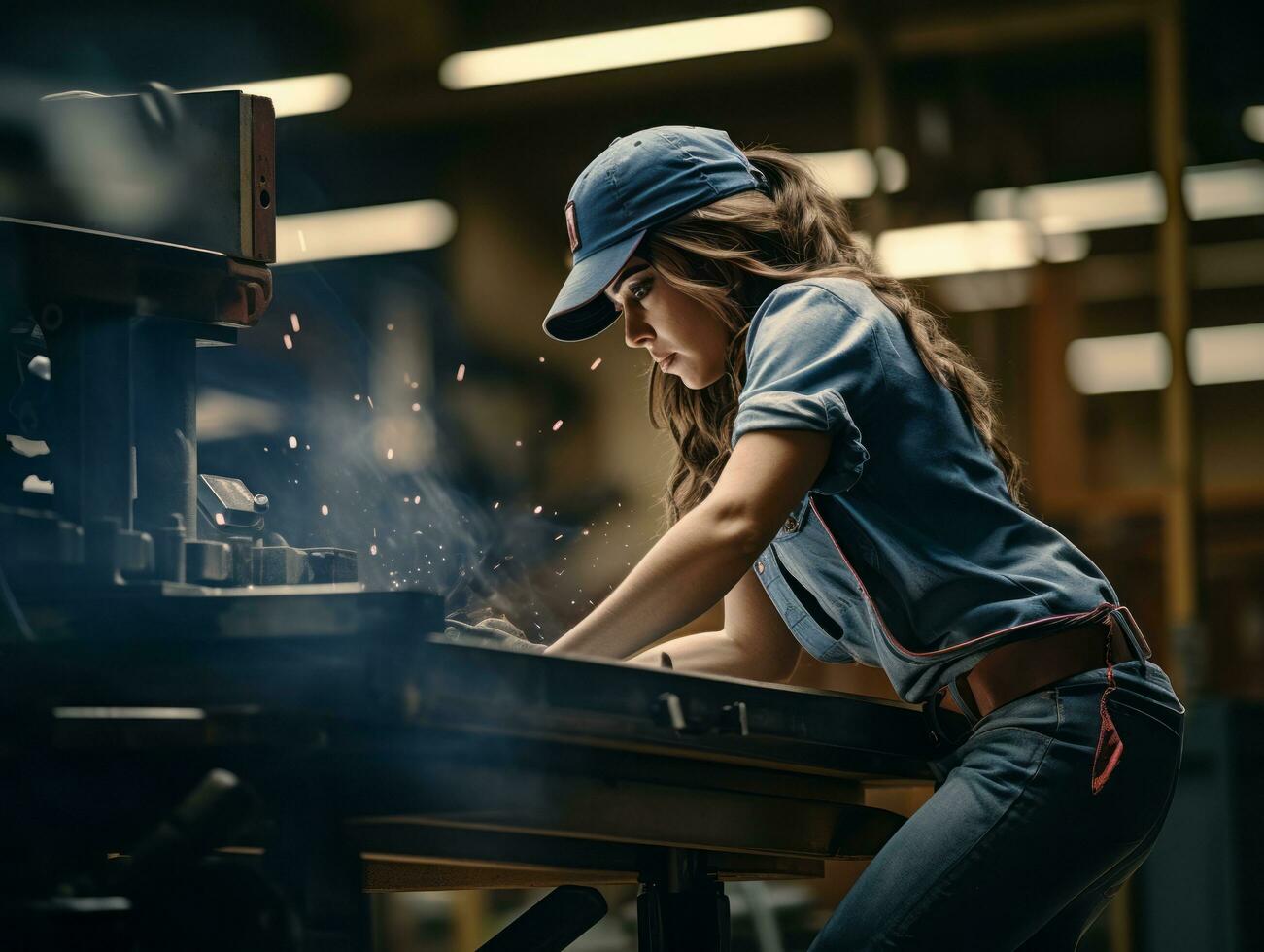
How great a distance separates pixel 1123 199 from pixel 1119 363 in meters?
0.47

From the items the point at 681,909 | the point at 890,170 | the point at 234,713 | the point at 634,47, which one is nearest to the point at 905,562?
the point at 681,909

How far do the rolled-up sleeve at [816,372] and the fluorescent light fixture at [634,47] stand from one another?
3.50m

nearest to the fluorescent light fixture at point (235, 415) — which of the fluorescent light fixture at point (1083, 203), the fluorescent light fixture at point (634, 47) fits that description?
the fluorescent light fixture at point (634, 47)

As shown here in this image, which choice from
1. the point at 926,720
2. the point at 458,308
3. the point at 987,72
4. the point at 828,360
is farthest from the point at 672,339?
the point at 458,308

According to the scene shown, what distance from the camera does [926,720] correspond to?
1441mm

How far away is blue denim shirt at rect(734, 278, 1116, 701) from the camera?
1320 millimetres

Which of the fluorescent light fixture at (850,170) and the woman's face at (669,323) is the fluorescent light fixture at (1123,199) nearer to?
the fluorescent light fixture at (850,170)

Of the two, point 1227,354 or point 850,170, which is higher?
point 850,170

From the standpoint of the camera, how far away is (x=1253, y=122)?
4285mm

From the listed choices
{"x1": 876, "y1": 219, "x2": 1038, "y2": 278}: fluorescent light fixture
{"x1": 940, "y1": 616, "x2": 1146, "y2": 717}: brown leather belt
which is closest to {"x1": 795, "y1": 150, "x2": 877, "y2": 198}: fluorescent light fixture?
{"x1": 876, "y1": 219, "x2": 1038, "y2": 278}: fluorescent light fixture

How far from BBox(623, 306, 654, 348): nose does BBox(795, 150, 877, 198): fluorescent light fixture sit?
124 inches

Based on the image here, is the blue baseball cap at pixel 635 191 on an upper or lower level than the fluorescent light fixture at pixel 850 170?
lower

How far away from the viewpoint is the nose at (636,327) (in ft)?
5.32

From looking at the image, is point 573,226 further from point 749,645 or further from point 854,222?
point 854,222
